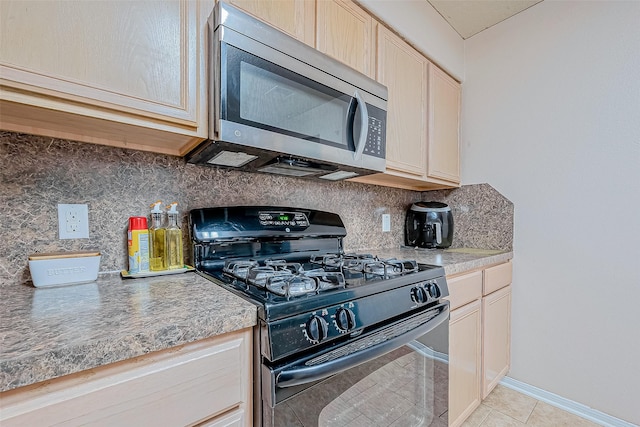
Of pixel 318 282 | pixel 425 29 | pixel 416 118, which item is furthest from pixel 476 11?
pixel 318 282

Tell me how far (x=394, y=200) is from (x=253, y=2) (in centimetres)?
148

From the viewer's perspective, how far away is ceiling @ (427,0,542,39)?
179cm

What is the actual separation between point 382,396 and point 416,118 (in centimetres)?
145

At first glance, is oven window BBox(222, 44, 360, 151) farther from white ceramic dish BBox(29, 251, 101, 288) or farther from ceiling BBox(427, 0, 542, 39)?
ceiling BBox(427, 0, 542, 39)

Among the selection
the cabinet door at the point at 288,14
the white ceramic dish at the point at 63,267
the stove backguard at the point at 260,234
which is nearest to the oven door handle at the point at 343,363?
the stove backguard at the point at 260,234

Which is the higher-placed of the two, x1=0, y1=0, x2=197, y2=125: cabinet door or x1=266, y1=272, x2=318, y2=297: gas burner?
x1=0, y1=0, x2=197, y2=125: cabinet door

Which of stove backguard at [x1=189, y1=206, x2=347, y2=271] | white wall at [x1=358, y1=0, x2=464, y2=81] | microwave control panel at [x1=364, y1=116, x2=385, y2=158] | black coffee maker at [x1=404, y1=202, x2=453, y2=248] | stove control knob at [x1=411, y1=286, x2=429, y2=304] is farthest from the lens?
black coffee maker at [x1=404, y1=202, x2=453, y2=248]

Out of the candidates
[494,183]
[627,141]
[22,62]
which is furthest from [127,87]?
[627,141]

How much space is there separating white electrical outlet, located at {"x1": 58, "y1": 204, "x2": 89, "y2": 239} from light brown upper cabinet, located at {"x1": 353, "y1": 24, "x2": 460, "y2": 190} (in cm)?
128

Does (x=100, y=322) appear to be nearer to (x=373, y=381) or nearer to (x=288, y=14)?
(x=373, y=381)

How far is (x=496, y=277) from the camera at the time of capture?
1.71m

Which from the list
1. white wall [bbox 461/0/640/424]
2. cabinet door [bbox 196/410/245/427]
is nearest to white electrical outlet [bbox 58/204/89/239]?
cabinet door [bbox 196/410/245/427]

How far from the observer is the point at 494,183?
1986 millimetres

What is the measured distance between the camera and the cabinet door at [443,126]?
186 cm
